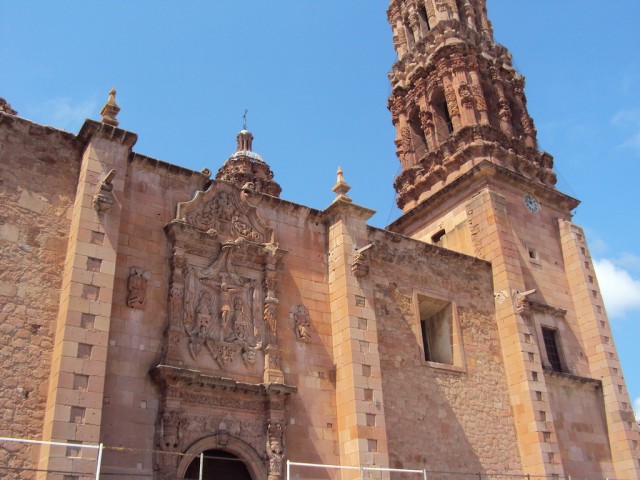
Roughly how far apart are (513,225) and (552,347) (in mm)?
3709

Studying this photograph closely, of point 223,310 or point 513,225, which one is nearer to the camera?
point 223,310

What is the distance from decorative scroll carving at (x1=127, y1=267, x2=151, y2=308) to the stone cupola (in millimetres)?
17798

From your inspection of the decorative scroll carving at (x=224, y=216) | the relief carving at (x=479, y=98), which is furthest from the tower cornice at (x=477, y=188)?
the decorative scroll carving at (x=224, y=216)

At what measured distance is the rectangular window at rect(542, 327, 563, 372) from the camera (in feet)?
60.0

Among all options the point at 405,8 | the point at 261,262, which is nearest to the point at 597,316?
the point at 261,262

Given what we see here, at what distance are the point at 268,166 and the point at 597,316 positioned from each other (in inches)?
723

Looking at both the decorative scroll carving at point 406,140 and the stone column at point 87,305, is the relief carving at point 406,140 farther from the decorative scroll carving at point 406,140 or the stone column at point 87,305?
the stone column at point 87,305

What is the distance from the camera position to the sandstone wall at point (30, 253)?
10.6 m

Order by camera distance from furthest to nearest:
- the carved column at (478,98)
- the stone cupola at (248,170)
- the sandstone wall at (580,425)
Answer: the stone cupola at (248,170) < the carved column at (478,98) < the sandstone wall at (580,425)

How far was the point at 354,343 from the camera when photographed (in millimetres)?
14180

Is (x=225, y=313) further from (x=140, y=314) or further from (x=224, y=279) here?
(x=140, y=314)

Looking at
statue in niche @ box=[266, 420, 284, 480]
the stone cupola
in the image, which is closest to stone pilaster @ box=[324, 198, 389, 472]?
statue in niche @ box=[266, 420, 284, 480]

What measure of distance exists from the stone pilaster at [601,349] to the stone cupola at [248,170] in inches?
563

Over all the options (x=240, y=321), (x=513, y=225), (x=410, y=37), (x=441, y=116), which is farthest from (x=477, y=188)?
(x=240, y=321)
